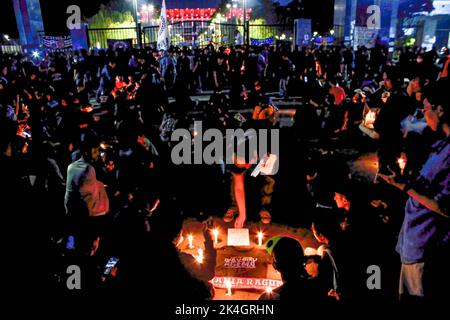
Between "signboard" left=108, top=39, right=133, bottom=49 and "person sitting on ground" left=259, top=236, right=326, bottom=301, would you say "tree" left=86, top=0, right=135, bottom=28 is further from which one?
"person sitting on ground" left=259, top=236, right=326, bottom=301

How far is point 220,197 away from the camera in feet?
21.4

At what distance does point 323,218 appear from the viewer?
331cm

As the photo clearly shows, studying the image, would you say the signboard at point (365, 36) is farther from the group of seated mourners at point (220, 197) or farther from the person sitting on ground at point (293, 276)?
the person sitting on ground at point (293, 276)

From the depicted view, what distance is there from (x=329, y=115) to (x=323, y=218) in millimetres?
6440

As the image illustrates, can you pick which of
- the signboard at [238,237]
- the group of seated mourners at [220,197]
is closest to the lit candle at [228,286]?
the group of seated mourners at [220,197]

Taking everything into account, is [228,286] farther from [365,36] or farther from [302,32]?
[302,32]

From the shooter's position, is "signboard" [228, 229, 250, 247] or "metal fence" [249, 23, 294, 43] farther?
"metal fence" [249, 23, 294, 43]

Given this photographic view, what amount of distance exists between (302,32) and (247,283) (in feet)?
55.8

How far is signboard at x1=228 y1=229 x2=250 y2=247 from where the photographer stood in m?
4.91

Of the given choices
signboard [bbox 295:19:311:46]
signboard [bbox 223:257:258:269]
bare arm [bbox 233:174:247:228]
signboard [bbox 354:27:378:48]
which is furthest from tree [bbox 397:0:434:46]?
signboard [bbox 223:257:258:269]

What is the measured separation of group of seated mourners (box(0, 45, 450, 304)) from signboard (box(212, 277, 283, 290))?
21 cm

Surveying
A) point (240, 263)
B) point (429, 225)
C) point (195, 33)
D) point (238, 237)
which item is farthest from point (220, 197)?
point (195, 33)

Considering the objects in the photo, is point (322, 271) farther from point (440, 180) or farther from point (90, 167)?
point (90, 167)

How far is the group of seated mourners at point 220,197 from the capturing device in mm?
2867
